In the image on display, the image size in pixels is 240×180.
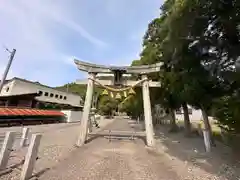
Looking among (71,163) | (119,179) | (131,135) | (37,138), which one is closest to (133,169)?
(119,179)

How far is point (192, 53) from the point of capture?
870 centimetres

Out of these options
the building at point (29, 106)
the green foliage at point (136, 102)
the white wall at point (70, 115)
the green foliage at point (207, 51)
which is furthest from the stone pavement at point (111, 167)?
the white wall at point (70, 115)

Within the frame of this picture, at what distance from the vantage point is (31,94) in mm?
23469

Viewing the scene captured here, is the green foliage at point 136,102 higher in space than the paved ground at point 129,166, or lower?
higher

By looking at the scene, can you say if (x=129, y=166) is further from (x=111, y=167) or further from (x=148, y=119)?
(x=148, y=119)

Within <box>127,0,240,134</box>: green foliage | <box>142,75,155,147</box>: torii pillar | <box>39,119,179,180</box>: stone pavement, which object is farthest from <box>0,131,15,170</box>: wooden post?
<box>127,0,240,134</box>: green foliage

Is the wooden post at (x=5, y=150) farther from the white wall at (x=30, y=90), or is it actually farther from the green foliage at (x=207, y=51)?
the white wall at (x=30, y=90)

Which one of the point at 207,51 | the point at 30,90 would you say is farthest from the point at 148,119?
the point at 30,90

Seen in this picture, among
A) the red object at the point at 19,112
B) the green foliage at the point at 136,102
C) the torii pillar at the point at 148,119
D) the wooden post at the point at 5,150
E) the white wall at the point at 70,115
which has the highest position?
the green foliage at the point at 136,102

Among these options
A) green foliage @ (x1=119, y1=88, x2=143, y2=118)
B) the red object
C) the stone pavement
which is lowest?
the stone pavement

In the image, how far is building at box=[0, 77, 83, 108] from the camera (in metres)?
24.5

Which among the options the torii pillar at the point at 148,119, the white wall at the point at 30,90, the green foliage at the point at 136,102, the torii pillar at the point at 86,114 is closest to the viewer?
the torii pillar at the point at 86,114

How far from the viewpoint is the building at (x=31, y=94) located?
24.5 m

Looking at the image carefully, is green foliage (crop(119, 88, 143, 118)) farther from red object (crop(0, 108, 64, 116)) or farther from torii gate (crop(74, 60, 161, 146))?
red object (crop(0, 108, 64, 116))
